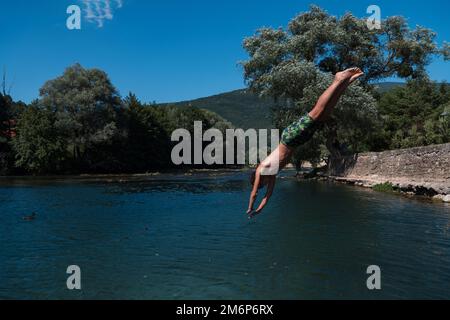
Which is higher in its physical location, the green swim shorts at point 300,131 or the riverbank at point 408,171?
the green swim shorts at point 300,131

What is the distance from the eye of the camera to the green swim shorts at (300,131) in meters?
7.69

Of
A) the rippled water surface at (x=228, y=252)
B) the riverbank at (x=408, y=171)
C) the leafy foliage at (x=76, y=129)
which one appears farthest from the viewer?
the leafy foliage at (x=76, y=129)

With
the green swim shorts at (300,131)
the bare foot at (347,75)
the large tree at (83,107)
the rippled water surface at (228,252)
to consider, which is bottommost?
the rippled water surface at (228,252)

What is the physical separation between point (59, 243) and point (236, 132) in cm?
9116

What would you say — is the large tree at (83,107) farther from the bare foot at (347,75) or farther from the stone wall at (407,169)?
the bare foot at (347,75)

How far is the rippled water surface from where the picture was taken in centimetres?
951

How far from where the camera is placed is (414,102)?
52.3 m

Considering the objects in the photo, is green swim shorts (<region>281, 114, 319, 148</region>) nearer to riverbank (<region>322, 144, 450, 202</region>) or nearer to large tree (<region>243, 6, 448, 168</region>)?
riverbank (<region>322, 144, 450, 202</region>)

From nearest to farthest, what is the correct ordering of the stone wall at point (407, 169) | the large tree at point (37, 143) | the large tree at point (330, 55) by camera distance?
the stone wall at point (407, 169) < the large tree at point (330, 55) < the large tree at point (37, 143)

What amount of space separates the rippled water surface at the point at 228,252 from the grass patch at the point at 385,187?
27.1 ft

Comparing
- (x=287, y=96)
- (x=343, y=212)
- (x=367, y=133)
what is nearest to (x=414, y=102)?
(x=367, y=133)

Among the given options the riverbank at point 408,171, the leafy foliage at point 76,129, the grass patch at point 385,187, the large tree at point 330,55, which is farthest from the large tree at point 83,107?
the grass patch at point 385,187

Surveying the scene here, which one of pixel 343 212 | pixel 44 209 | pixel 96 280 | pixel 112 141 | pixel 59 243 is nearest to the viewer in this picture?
pixel 96 280
